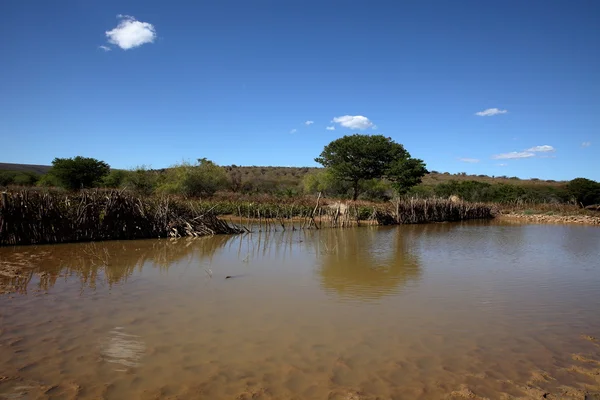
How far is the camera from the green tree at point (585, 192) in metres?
37.2

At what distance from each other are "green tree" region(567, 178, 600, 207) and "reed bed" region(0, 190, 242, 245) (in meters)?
35.9

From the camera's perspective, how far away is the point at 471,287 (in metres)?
7.92

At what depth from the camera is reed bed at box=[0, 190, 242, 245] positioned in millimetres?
11766

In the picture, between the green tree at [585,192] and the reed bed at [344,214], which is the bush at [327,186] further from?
the green tree at [585,192]

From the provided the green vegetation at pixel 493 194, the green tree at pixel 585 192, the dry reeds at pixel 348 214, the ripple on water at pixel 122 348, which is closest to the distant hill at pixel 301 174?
the green vegetation at pixel 493 194

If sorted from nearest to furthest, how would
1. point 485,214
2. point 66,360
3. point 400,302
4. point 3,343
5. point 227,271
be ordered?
point 66,360 < point 3,343 < point 400,302 < point 227,271 < point 485,214

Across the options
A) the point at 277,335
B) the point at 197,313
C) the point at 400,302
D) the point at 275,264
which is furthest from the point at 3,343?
the point at 275,264

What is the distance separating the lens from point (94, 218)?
1332 cm

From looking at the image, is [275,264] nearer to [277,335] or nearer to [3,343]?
[277,335]

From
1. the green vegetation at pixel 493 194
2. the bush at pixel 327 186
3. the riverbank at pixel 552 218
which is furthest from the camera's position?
the bush at pixel 327 186

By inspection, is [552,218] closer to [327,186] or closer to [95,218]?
[327,186]

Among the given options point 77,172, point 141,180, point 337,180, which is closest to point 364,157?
point 337,180

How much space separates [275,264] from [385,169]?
85.8 feet

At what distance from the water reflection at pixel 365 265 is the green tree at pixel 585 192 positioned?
30522mm
